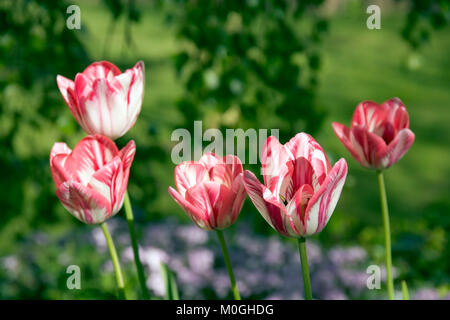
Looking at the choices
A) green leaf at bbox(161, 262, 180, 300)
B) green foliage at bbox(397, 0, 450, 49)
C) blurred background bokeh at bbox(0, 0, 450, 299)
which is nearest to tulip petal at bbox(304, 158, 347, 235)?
green leaf at bbox(161, 262, 180, 300)

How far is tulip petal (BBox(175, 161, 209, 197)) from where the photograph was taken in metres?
0.66

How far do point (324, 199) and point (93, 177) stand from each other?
29cm

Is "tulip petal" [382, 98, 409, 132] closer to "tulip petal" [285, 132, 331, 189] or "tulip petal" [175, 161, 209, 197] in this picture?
"tulip petal" [285, 132, 331, 189]

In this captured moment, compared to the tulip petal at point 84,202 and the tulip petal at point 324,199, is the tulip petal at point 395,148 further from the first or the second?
the tulip petal at point 84,202

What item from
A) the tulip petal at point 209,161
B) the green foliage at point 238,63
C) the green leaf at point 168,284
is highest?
the green foliage at point 238,63

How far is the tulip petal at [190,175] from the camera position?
0.66 m

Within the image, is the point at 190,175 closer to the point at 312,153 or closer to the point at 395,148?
the point at 312,153

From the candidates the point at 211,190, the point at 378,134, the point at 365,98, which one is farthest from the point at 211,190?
the point at 365,98

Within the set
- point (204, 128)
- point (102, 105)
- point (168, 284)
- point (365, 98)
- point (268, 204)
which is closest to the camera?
point (268, 204)

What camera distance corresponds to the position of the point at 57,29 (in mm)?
1666

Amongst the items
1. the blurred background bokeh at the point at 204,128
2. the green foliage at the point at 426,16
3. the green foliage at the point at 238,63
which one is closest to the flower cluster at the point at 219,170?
the blurred background bokeh at the point at 204,128

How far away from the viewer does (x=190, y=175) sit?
67cm
